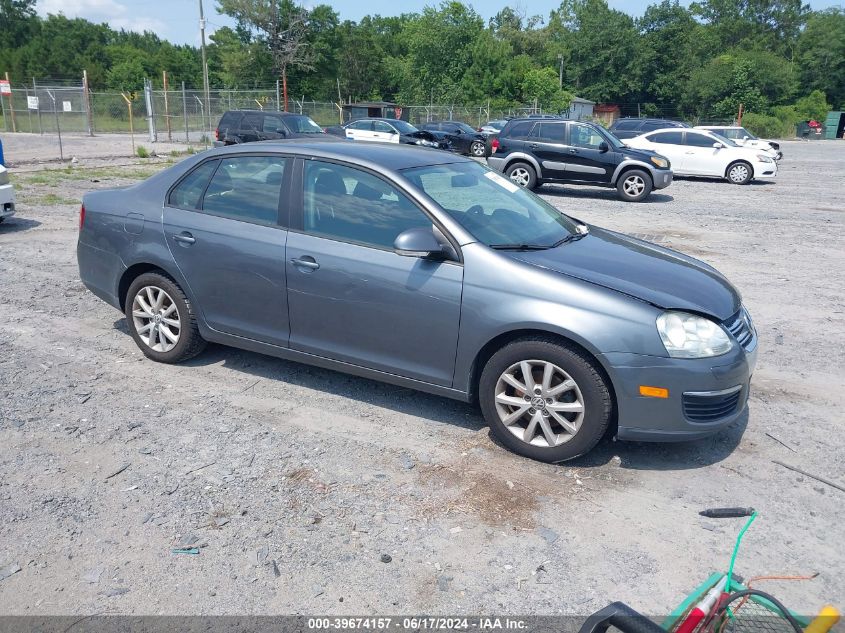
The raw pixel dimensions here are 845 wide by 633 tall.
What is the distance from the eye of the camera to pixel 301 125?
74.0ft

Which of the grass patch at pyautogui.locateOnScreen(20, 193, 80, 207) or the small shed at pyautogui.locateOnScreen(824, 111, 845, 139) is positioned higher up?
the small shed at pyautogui.locateOnScreen(824, 111, 845, 139)

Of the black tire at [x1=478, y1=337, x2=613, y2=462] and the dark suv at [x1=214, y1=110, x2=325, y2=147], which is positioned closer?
the black tire at [x1=478, y1=337, x2=613, y2=462]

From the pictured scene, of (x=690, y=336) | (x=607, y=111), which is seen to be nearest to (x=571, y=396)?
(x=690, y=336)

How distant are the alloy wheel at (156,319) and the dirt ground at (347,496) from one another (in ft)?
0.68

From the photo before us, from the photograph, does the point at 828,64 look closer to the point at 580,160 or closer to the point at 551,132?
the point at 551,132

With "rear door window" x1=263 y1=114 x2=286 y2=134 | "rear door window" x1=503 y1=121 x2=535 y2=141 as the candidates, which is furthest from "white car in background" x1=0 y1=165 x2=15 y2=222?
"rear door window" x1=263 y1=114 x2=286 y2=134

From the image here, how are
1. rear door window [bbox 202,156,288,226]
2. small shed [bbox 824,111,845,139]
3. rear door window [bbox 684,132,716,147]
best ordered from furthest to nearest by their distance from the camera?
small shed [bbox 824,111,845,139]
rear door window [bbox 684,132,716,147]
rear door window [bbox 202,156,288,226]

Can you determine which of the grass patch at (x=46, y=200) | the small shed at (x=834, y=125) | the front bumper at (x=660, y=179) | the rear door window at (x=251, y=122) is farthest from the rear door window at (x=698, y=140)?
the small shed at (x=834, y=125)

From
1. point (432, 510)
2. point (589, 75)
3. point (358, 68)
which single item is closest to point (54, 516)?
point (432, 510)

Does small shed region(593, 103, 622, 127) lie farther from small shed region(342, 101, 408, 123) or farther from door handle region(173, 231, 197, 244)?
door handle region(173, 231, 197, 244)

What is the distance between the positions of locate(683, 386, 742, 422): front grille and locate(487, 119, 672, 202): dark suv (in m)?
13.0

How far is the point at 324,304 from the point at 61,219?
8832 mm

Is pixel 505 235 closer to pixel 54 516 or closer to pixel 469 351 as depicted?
pixel 469 351

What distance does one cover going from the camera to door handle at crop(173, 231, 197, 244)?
5.14 meters
